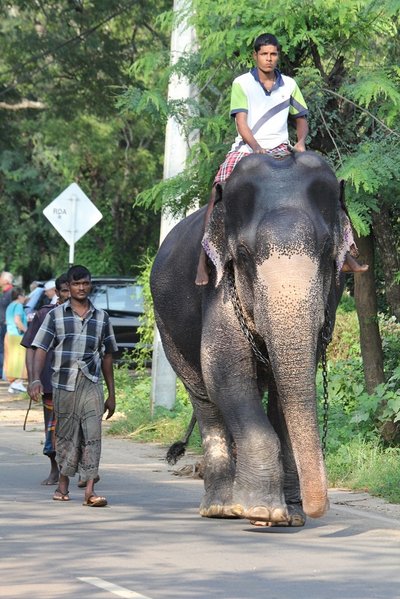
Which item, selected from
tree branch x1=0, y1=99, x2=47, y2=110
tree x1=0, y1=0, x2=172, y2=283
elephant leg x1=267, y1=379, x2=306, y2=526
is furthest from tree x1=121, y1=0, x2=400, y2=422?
tree branch x1=0, y1=99, x2=47, y2=110

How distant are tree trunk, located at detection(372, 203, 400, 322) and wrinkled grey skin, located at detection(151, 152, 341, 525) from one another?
371 centimetres

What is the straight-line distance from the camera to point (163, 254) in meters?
11.7

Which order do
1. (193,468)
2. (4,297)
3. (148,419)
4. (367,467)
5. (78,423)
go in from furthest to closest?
(4,297), (148,419), (193,468), (367,467), (78,423)

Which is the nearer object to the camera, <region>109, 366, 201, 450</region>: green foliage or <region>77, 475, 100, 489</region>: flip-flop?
<region>77, 475, 100, 489</region>: flip-flop

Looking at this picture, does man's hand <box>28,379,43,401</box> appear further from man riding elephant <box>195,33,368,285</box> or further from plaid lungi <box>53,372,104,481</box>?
man riding elephant <box>195,33,368,285</box>

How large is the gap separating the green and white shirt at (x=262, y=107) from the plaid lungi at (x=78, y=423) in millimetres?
2273

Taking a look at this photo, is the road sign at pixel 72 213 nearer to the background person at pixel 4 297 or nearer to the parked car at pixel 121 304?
the parked car at pixel 121 304

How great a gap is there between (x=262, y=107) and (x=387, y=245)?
12.1 ft

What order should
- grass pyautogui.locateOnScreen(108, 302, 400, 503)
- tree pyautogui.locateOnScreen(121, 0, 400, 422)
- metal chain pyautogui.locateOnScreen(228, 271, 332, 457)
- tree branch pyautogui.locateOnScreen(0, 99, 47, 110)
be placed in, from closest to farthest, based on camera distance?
1. metal chain pyautogui.locateOnScreen(228, 271, 332, 457)
2. grass pyautogui.locateOnScreen(108, 302, 400, 503)
3. tree pyautogui.locateOnScreen(121, 0, 400, 422)
4. tree branch pyautogui.locateOnScreen(0, 99, 47, 110)

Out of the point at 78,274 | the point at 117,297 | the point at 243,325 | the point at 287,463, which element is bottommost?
the point at 287,463

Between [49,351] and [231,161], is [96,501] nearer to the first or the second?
[49,351]

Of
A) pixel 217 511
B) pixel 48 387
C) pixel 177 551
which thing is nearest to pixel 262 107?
pixel 217 511

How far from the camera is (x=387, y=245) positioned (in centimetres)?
1370

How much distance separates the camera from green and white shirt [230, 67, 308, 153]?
10297mm
